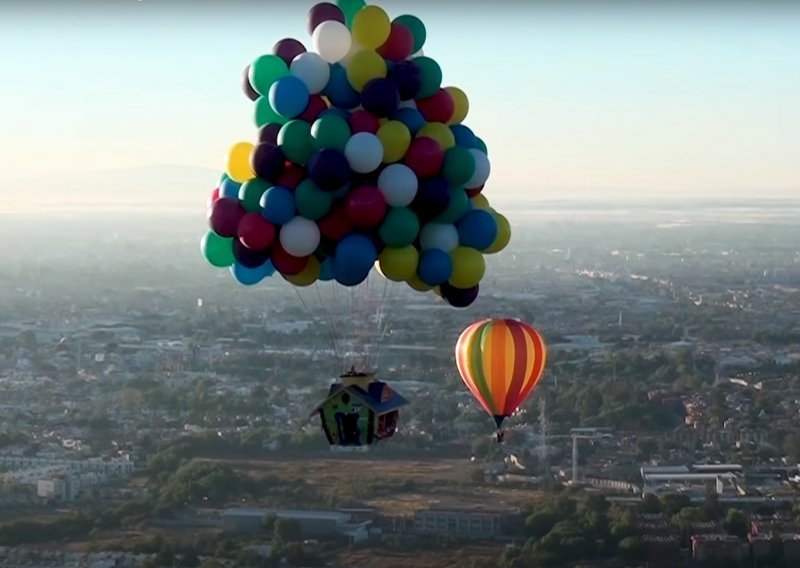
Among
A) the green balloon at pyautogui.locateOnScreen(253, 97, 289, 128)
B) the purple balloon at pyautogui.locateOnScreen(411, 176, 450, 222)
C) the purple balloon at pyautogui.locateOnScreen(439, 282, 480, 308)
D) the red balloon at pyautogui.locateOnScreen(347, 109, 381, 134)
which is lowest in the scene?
the purple balloon at pyautogui.locateOnScreen(439, 282, 480, 308)

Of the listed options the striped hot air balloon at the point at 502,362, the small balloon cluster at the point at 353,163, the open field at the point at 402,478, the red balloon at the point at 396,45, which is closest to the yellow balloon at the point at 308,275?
the small balloon cluster at the point at 353,163

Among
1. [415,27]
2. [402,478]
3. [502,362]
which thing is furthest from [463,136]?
[402,478]

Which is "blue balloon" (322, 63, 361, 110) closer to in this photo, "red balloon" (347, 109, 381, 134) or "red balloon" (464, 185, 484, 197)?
"red balloon" (347, 109, 381, 134)

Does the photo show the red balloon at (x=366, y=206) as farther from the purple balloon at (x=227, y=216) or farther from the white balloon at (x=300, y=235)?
the purple balloon at (x=227, y=216)

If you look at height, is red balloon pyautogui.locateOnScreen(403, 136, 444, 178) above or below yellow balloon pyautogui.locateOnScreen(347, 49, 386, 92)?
below

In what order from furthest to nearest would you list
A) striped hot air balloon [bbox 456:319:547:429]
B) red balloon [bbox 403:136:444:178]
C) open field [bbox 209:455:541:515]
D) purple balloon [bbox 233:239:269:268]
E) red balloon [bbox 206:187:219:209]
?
open field [bbox 209:455:541:515] < striped hot air balloon [bbox 456:319:547:429] < red balloon [bbox 206:187:219:209] < purple balloon [bbox 233:239:269:268] < red balloon [bbox 403:136:444:178]

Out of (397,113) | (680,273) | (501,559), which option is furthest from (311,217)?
(680,273)

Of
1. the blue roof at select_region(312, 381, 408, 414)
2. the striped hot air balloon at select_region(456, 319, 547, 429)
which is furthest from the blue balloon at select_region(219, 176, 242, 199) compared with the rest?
the striped hot air balloon at select_region(456, 319, 547, 429)

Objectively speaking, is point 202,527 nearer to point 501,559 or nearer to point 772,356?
point 501,559
